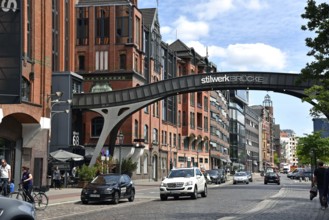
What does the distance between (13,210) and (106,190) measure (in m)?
19.0

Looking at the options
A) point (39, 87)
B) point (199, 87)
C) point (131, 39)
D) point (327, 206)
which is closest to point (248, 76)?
point (199, 87)

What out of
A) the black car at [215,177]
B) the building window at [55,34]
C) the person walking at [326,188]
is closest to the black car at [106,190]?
the person walking at [326,188]

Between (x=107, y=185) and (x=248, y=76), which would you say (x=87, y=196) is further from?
(x=248, y=76)

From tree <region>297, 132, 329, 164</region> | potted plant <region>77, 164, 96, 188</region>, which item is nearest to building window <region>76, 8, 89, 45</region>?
potted plant <region>77, 164, 96, 188</region>

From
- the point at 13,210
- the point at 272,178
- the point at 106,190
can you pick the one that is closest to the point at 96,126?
the point at 272,178

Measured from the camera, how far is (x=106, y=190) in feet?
87.5

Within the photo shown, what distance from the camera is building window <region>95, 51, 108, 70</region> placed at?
63.6 meters

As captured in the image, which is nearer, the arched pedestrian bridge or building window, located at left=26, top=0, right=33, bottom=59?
building window, located at left=26, top=0, right=33, bottom=59

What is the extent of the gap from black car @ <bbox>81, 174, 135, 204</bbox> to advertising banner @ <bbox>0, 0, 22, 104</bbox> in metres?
5.65

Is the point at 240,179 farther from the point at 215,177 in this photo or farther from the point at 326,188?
the point at 326,188

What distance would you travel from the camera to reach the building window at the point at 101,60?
2502 inches

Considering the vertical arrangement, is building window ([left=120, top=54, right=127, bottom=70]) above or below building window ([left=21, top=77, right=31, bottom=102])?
above

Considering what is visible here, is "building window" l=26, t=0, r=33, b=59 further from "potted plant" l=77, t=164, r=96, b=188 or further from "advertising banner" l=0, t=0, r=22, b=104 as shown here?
"potted plant" l=77, t=164, r=96, b=188

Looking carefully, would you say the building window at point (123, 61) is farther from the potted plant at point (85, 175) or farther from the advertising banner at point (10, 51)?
the advertising banner at point (10, 51)
